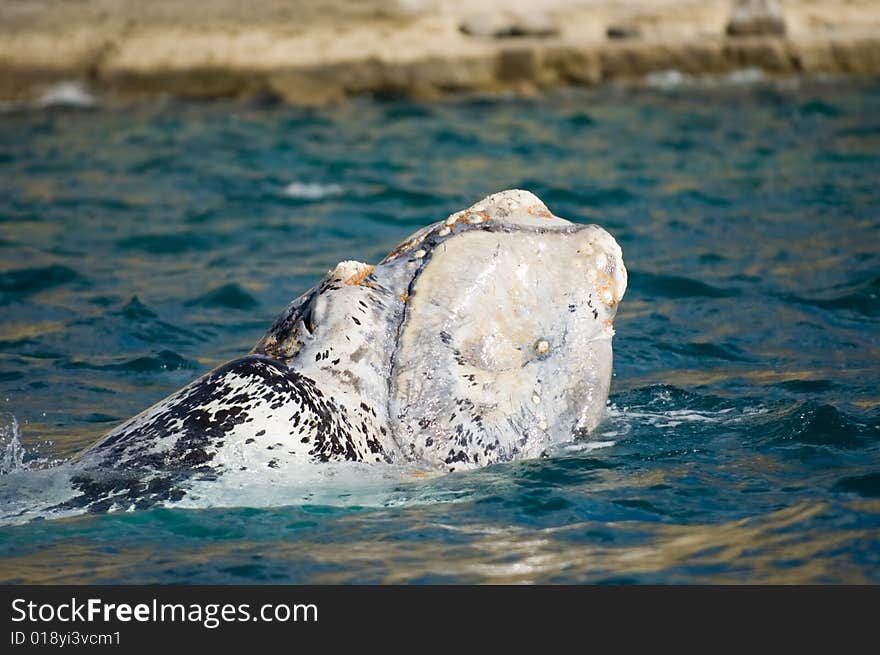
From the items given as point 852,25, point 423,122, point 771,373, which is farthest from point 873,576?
point 852,25

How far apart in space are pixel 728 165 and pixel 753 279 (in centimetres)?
433

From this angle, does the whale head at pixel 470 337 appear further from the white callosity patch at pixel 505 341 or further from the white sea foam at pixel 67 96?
the white sea foam at pixel 67 96

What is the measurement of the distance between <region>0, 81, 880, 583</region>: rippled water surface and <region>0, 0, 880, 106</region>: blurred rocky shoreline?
847mm

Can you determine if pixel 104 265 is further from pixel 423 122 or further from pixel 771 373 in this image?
Answer: pixel 423 122

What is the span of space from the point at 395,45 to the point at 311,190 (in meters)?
6.33

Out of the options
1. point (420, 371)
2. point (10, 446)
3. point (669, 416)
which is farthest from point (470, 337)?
point (10, 446)

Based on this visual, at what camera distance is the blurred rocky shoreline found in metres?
18.4

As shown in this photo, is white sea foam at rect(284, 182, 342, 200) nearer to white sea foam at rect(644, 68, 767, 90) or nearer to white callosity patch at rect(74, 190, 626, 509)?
white sea foam at rect(644, 68, 767, 90)

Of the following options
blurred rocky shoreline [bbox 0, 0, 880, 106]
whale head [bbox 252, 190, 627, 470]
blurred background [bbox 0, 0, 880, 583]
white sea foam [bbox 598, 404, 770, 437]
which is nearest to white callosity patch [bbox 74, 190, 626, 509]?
whale head [bbox 252, 190, 627, 470]

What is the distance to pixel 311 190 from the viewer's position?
1315cm

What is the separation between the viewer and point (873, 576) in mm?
4484

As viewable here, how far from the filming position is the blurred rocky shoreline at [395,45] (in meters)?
18.4

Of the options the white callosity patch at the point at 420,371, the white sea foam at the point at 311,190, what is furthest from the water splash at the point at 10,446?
the white sea foam at the point at 311,190

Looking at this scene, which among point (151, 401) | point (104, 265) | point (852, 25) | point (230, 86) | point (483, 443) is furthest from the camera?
point (852, 25)
